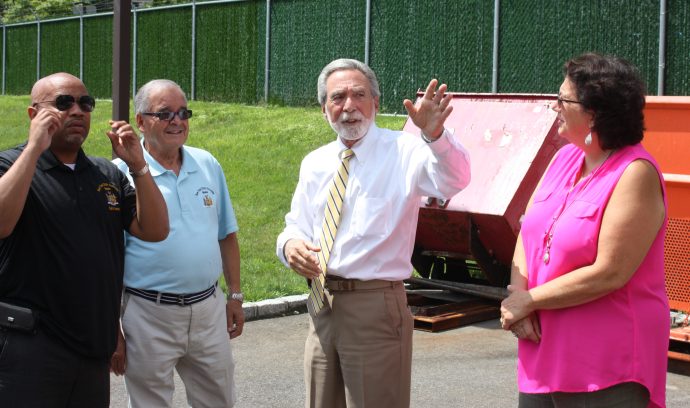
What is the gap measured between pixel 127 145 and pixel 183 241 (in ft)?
2.48

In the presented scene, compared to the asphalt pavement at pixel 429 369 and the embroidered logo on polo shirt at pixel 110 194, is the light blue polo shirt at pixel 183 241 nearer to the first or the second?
the embroidered logo on polo shirt at pixel 110 194

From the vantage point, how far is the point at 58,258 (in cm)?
367

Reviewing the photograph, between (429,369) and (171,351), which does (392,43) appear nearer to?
(429,369)

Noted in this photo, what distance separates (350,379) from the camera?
4.09 m

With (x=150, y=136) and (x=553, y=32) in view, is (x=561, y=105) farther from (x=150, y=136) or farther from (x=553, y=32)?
(x=553, y=32)

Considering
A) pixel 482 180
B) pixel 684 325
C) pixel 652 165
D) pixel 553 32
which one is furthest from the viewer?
pixel 553 32

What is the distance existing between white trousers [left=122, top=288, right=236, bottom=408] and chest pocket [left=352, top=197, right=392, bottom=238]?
91 cm

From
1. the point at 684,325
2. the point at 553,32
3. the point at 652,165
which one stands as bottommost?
the point at 684,325

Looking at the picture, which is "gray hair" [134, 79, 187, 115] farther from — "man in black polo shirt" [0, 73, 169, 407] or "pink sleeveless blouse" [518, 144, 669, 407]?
"pink sleeveless blouse" [518, 144, 669, 407]

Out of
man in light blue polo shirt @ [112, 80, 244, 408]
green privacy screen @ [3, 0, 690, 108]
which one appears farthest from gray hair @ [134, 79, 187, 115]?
green privacy screen @ [3, 0, 690, 108]

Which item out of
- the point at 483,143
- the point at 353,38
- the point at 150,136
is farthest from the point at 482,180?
the point at 353,38

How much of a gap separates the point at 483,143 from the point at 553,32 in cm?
736

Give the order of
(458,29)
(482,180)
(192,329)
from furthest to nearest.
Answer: (458,29) < (482,180) < (192,329)

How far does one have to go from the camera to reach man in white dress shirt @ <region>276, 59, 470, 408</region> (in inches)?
160
